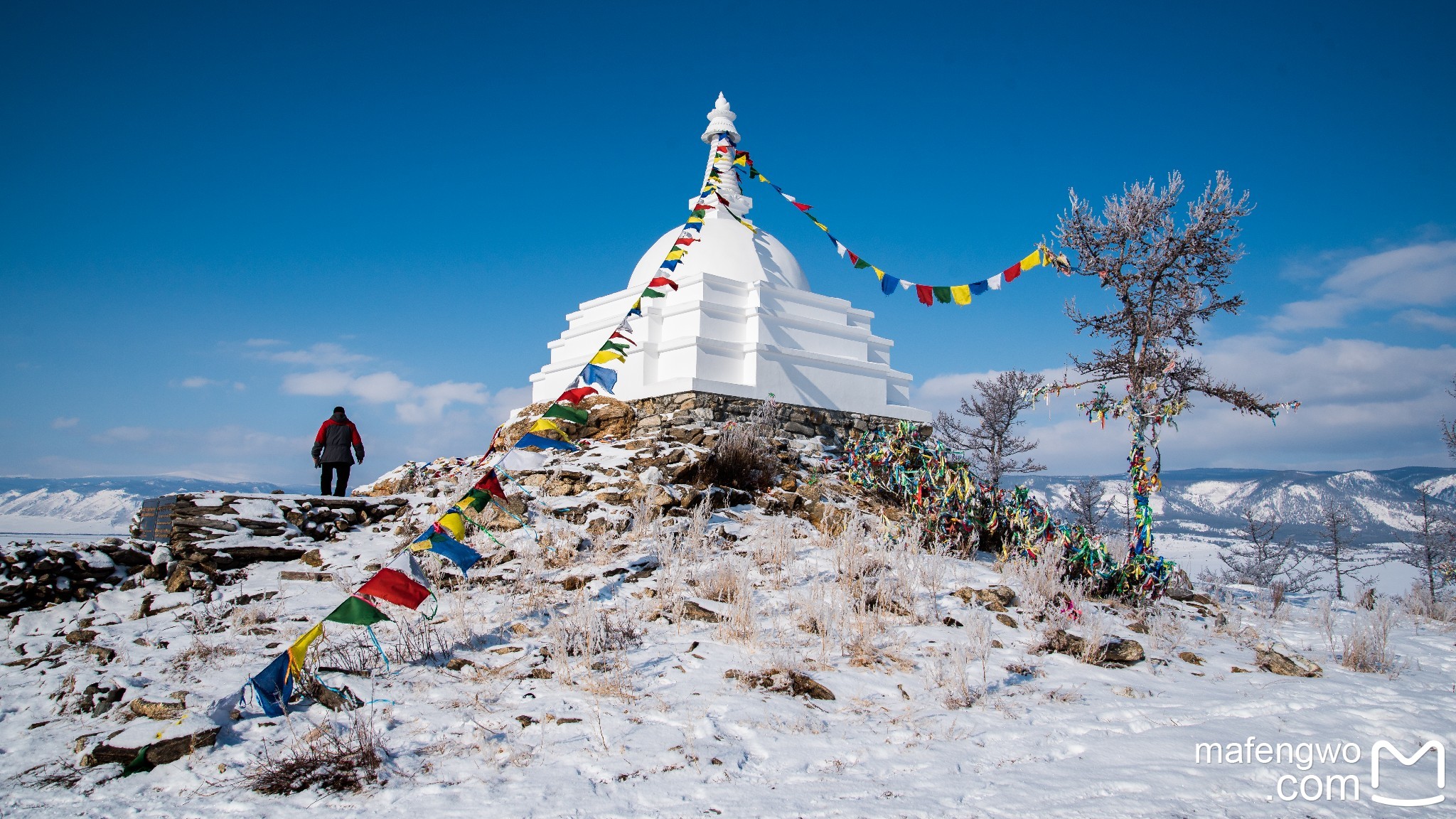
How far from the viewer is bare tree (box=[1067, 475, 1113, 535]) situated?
21.7 metres

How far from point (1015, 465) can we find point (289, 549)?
16991 mm

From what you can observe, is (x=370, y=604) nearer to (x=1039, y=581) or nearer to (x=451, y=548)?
(x=451, y=548)

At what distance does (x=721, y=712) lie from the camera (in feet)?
15.9

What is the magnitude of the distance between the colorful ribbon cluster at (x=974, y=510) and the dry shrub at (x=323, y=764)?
6768 millimetres

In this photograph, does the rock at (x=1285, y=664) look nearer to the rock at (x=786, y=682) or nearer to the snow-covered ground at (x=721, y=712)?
the snow-covered ground at (x=721, y=712)

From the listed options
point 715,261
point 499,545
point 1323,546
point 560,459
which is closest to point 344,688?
point 499,545

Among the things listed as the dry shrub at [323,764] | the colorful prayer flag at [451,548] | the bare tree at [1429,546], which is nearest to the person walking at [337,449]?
the colorful prayer flag at [451,548]

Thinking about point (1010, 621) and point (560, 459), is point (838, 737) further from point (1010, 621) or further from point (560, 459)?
point (560, 459)

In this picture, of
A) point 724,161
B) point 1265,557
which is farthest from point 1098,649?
point 1265,557

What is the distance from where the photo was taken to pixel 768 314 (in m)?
14.3

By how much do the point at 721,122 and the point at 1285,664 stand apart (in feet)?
45.1

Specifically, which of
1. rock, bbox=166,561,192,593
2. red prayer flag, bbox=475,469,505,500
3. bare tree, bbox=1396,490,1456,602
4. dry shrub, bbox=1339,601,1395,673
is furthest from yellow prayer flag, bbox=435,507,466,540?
bare tree, bbox=1396,490,1456,602

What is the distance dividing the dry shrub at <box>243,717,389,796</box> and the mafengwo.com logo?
435cm

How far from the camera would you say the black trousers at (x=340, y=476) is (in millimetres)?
11375
